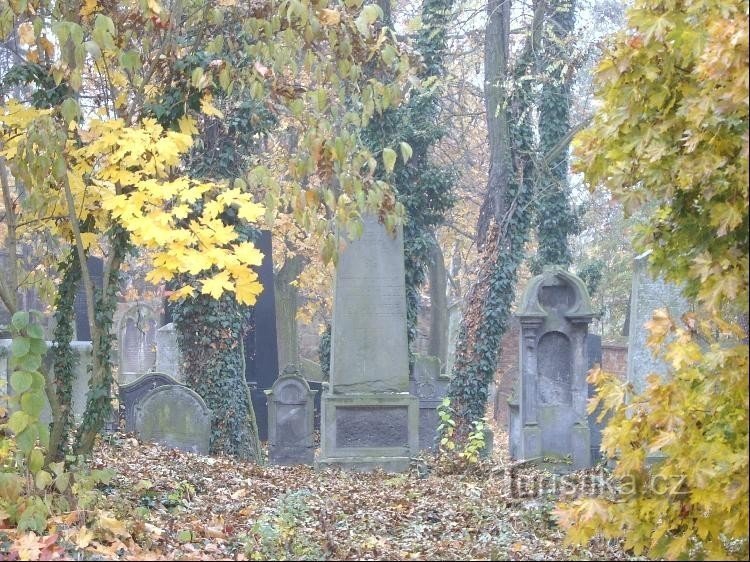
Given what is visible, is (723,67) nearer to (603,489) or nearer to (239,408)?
(603,489)

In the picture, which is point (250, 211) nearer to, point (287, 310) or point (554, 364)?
point (554, 364)

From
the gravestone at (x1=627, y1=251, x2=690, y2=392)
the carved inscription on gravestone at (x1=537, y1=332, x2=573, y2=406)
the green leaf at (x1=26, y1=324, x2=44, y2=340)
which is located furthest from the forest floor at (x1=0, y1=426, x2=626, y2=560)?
the carved inscription on gravestone at (x1=537, y1=332, x2=573, y2=406)

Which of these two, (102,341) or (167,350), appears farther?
(167,350)

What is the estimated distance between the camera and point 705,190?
4.45 meters

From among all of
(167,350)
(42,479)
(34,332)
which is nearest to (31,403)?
(34,332)

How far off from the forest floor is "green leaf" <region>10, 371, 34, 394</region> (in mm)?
843

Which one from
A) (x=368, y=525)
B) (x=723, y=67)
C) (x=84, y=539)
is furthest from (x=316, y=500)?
(x=723, y=67)

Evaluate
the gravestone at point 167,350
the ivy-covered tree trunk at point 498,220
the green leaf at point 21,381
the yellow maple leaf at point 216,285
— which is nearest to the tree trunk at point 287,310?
the gravestone at point 167,350

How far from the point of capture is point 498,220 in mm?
15789

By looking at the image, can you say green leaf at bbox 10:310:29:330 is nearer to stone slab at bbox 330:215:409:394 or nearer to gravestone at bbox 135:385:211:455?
stone slab at bbox 330:215:409:394

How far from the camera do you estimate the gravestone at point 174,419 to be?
12125mm

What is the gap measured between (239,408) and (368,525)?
760 cm

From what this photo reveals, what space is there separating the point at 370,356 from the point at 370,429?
0.87 meters

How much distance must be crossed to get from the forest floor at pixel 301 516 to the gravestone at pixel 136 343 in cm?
1262
